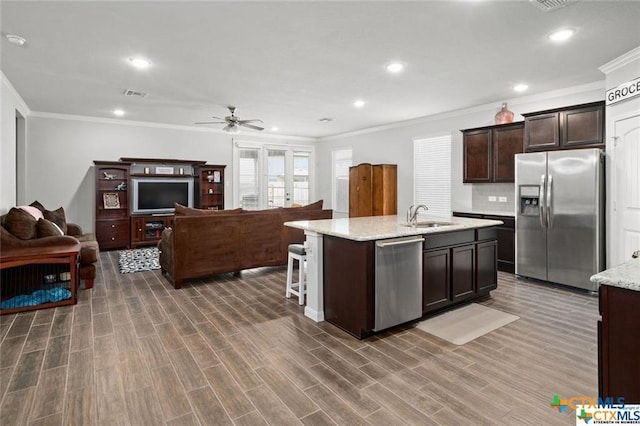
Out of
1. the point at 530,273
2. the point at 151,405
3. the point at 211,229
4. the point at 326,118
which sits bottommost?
the point at 151,405

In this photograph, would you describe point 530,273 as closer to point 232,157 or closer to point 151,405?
point 151,405

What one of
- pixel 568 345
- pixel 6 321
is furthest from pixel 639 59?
pixel 6 321

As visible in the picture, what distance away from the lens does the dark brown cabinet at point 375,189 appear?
760 cm

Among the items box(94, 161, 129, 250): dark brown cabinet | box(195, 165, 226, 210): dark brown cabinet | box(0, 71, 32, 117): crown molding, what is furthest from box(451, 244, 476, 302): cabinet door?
box(94, 161, 129, 250): dark brown cabinet

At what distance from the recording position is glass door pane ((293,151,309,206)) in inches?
392

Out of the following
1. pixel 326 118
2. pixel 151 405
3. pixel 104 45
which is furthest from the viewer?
pixel 326 118

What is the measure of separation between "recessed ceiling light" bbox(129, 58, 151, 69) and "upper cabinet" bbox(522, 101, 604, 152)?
511 centimetres

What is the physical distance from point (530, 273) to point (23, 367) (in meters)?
5.61

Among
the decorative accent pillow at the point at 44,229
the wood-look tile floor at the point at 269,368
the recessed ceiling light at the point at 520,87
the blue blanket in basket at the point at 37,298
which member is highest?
the recessed ceiling light at the point at 520,87

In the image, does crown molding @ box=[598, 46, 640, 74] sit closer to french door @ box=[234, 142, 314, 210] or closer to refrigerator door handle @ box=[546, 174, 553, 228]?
refrigerator door handle @ box=[546, 174, 553, 228]

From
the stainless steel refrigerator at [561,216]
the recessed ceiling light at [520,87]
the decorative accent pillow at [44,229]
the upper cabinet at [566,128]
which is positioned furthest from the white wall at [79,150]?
the stainless steel refrigerator at [561,216]

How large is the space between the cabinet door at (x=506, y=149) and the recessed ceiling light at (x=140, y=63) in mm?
5151

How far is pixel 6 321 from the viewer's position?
3.34m

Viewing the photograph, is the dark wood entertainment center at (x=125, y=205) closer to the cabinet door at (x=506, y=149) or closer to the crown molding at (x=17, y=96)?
the crown molding at (x=17, y=96)
